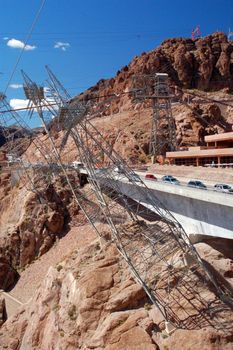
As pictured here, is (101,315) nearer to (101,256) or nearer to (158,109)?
(101,256)

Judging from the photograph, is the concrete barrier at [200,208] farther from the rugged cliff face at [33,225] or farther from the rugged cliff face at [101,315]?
the rugged cliff face at [33,225]

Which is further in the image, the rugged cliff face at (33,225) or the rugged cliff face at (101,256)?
the rugged cliff face at (33,225)

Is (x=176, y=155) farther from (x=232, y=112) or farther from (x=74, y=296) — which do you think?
(x=74, y=296)

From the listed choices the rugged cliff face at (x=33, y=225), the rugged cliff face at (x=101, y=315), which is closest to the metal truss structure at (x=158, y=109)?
the rugged cliff face at (x=33, y=225)

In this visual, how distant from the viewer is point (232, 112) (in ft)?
306

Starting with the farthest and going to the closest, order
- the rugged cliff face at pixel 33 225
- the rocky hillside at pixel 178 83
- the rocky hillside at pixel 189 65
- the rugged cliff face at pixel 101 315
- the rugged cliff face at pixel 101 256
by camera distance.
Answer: the rocky hillside at pixel 189 65 < the rocky hillside at pixel 178 83 < the rugged cliff face at pixel 33 225 < the rugged cliff face at pixel 101 256 < the rugged cliff face at pixel 101 315

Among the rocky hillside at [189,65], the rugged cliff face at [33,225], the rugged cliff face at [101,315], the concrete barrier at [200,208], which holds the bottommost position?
the rugged cliff face at [33,225]

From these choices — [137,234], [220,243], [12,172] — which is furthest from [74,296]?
[12,172]

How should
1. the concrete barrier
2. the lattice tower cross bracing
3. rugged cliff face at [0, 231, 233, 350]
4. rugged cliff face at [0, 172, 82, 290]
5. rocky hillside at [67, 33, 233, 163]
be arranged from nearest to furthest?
rugged cliff face at [0, 231, 233, 350] → the concrete barrier → rugged cliff face at [0, 172, 82, 290] → the lattice tower cross bracing → rocky hillside at [67, 33, 233, 163]

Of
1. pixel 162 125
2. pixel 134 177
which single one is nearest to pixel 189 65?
pixel 162 125

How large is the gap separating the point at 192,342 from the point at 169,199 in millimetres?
13309

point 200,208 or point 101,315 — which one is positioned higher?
point 200,208

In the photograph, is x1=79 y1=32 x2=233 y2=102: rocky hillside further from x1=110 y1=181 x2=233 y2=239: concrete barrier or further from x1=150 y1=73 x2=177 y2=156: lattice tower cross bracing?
x1=110 y1=181 x2=233 y2=239: concrete barrier

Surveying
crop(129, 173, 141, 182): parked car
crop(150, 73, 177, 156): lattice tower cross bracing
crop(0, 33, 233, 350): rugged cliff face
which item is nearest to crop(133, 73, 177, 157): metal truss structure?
crop(150, 73, 177, 156): lattice tower cross bracing
